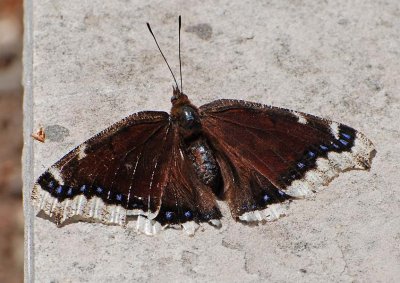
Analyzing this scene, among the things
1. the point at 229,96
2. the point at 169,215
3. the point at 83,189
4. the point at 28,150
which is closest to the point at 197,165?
the point at 169,215

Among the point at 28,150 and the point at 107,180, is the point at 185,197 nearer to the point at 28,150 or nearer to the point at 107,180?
the point at 107,180

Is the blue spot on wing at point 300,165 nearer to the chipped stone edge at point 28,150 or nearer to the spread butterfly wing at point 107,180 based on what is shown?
the spread butterfly wing at point 107,180

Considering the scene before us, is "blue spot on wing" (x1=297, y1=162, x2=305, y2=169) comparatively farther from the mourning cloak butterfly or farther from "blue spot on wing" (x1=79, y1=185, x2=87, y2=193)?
"blue spot on wing" (x1=79, y1=185, x2=87, y2=193)

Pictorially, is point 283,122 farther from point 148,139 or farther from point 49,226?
point 49,226

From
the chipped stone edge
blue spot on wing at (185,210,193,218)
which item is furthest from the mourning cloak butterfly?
the chipped stone edge

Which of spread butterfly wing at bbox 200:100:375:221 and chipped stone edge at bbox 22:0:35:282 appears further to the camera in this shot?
spread butterfly wing at bbox 200:100:375:221

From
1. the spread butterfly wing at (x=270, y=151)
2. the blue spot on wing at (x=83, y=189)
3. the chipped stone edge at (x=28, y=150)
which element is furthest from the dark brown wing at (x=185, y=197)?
the chipped stone edge at (x=28, y=150)
